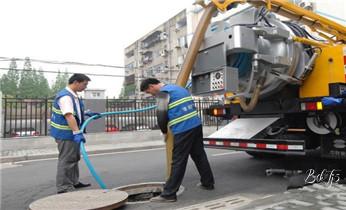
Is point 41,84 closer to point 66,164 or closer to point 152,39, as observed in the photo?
point 152,39

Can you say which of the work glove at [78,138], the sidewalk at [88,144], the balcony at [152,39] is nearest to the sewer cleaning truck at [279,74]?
the work glove at [78,138]

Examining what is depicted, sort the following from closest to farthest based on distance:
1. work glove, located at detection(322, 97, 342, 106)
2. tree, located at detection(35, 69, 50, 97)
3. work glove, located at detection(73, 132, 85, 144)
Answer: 1. work glove, located at detection(73, 132, 85, 144)
2. work glove, located at detection(322, 97, 342, 106)
3. tree, located at detection(35, 69, 50, 97)

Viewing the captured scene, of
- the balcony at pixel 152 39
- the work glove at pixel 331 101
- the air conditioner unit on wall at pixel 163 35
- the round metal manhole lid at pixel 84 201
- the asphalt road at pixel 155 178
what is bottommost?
the asphalt road at pixel 155 178

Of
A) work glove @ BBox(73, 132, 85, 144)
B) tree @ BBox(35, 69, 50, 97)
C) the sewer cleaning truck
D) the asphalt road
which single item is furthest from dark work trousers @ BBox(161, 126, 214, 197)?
tree @ BBox(35, 69, 50, 97)

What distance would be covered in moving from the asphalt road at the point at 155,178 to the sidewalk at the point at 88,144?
1536 millimetres

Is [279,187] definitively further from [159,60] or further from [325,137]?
[159,60]

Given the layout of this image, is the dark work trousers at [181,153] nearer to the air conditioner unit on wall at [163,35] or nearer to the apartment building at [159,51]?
the apartment building at [159,51]

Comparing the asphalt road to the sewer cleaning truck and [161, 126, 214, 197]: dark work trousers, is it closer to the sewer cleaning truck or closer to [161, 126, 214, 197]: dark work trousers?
[161, 126, 214, 197]: dark work trousers

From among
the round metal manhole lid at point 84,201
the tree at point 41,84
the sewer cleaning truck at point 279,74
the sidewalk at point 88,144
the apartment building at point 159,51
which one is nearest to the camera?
the round metal manhole lid at point 84,201

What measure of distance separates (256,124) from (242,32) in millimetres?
1947

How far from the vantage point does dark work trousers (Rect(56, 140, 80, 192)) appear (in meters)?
4.76

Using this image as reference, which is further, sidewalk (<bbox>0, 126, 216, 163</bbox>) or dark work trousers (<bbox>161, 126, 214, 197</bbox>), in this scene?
sidewalk (<bbox>0, 126, 216, 163</bbox>)

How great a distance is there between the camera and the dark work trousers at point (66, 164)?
476 cm

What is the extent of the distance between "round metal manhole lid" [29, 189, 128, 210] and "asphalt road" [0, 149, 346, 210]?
0.22 meters
